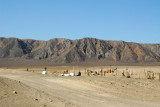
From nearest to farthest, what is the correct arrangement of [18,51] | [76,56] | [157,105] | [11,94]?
[11,94] → [157,105] → [76,56] → [18,51]

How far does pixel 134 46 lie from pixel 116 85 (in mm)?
127094

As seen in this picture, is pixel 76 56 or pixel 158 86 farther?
pixel 76 56

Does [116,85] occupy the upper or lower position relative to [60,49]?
lower

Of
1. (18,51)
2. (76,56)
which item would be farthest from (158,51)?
(18,51)

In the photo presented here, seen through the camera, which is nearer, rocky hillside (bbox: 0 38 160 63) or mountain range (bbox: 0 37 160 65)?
mountain range (bbox: 0 37 160 65)

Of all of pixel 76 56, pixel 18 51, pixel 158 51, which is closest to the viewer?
pixel 76 56

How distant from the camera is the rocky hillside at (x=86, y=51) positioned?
13675cm

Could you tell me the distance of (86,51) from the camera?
14388cm

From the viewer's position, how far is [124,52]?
14150 centimetres

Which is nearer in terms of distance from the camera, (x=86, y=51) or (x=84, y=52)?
(x=84, y=52)

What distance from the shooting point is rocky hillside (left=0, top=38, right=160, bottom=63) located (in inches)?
5384

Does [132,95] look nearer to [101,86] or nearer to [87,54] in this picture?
[101,86]

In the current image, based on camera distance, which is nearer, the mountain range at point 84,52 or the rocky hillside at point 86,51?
the mountain range at point 84,52

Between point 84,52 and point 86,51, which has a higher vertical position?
point 86,51
